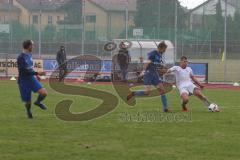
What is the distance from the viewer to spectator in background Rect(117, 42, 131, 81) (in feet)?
108

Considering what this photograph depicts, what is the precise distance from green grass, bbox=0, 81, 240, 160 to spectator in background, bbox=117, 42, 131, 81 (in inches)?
620

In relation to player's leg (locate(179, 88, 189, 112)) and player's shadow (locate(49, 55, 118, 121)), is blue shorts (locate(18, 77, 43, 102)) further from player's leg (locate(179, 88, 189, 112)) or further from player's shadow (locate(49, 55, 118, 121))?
player's leg (locate(179, 88, 189, 112))

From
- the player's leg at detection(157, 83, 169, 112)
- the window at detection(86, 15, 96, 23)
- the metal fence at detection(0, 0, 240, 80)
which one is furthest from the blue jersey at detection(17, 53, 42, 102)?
the window at detection(86, 15, 96, 23)

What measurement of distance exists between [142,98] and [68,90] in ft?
10.6

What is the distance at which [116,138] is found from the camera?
39.3 feet

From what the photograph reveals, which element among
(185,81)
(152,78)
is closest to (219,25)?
(152,78)

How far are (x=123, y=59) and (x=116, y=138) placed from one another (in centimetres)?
2163

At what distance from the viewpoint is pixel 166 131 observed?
519 inches

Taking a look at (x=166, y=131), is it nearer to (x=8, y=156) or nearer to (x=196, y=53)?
(x=8, y=156)

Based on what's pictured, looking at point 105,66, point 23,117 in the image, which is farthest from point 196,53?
point 23,117

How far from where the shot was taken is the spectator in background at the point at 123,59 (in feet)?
108

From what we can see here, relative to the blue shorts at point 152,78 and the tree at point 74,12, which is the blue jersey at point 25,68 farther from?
the tree at point 74,12

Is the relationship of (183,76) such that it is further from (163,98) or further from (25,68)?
(25,68)

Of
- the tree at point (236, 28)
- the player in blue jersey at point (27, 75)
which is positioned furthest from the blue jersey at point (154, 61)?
the tree at point (236, 28)
